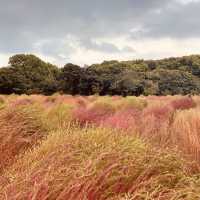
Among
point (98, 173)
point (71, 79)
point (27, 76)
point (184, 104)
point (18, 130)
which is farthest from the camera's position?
point (27, 76)

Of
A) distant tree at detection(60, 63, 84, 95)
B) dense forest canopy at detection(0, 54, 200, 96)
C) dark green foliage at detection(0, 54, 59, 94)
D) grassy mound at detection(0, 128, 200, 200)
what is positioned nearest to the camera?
grassy mound at detection(0, 128, 200, 200)

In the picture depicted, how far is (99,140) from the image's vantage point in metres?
5.64

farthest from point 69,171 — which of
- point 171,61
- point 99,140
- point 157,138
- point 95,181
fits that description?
point 171,61

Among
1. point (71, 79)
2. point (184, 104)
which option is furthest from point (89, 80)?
point (184, 104)

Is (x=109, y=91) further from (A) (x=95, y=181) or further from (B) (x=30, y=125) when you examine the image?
(A) (x=95, y=181)

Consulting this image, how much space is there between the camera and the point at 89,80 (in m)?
42.6

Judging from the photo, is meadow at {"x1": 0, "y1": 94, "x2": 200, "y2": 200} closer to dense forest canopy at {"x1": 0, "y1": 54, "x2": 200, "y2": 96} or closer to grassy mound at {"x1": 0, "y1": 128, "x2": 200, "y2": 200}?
grassy mound at {"x1": 0, "y1": 128, "x2": 200, "y2": 200}

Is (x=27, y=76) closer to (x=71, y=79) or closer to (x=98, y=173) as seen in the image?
(x=71, y=79)

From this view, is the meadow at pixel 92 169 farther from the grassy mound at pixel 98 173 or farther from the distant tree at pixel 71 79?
the distant tree at pixel 71 79

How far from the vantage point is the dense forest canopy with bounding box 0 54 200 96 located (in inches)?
1681

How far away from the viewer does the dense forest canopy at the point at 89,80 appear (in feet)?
140

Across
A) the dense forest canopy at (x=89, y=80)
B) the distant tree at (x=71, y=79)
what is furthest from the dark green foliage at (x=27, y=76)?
the distant tree at (x=71, y=79)

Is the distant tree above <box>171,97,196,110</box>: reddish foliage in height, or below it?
above

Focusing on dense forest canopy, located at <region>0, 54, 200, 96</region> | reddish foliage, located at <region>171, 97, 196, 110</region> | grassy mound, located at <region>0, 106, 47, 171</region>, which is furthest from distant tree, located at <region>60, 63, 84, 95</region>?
grassy mound, located at <region>0, 106, 47, 171</region>
